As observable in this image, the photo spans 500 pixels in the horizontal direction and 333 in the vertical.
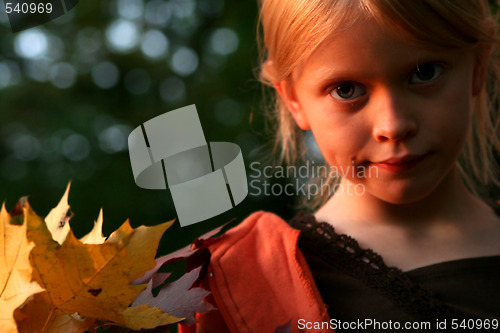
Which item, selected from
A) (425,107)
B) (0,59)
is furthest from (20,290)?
(0,59)

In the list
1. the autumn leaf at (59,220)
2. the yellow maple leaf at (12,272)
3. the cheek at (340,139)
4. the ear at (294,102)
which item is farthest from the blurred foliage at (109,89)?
the yellow maple leaf at (12,272)

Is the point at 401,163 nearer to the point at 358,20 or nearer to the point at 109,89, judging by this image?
the point at 358,20

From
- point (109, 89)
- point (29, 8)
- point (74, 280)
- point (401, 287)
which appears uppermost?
point (29, 8)

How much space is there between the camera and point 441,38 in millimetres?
764

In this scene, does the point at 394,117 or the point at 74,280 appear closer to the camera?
the point at 74,280

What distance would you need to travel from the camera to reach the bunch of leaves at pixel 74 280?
46 cm

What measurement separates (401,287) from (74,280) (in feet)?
1.69

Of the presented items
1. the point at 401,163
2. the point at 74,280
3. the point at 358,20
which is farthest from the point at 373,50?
the point at 74,280

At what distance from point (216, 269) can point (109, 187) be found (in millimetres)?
1063

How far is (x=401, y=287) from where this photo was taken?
84 centimetres

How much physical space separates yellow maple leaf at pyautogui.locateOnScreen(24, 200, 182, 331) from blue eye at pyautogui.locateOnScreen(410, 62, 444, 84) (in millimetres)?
424

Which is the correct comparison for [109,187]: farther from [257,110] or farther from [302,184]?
[302,184]

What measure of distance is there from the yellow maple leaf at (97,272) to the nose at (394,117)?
36 centimetres

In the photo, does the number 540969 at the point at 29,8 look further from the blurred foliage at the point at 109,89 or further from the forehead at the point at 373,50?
the blurred foliage at the point at 109,89
